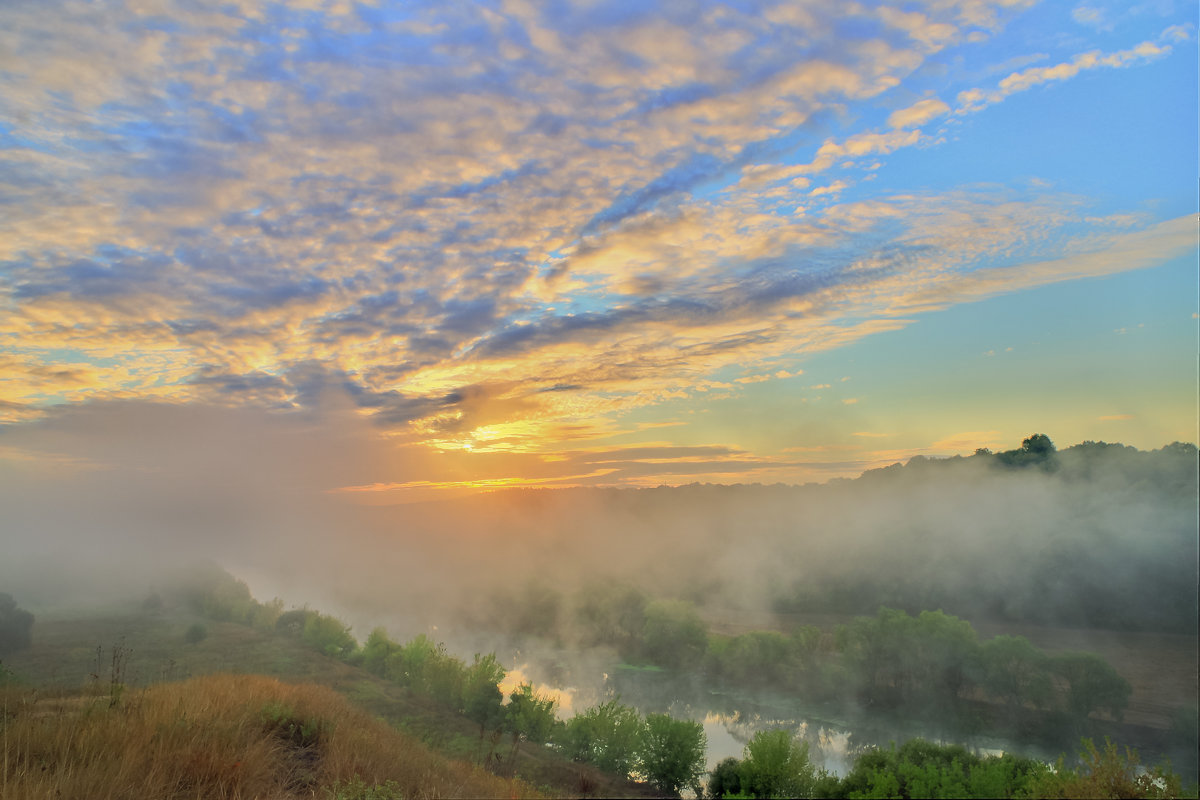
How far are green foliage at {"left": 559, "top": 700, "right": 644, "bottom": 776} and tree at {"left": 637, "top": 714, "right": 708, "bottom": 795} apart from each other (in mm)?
1155

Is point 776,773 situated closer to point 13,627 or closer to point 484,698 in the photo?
point 484,698

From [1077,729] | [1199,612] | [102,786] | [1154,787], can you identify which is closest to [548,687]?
[1077,729]

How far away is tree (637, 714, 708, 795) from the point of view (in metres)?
44.6

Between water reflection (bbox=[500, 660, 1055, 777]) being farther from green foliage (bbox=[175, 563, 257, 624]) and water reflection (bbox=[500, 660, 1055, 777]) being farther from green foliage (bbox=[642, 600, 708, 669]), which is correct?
green foliage (bbox=[175, 563, 257, 624])

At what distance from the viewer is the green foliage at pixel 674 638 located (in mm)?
94000

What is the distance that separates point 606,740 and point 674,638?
169 feet

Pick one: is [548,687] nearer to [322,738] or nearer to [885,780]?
[885,780]

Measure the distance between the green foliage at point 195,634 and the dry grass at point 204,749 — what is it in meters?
49.1


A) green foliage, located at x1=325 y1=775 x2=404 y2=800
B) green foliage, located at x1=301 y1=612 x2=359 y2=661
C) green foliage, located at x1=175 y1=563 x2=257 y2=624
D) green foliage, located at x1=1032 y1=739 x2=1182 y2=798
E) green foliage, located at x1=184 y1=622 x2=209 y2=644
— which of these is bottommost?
green foliage, located at x1=301 y1=612 x2=359 y2=661

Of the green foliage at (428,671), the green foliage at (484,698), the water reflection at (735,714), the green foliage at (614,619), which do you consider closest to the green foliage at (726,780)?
the water reflection at (735,714)

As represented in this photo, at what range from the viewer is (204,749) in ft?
28.6

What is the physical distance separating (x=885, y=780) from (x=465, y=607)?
13059 centimetres

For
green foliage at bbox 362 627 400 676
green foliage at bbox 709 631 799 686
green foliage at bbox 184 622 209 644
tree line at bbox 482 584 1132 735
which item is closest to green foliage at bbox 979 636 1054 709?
tree line at bbox 482 584 1132 735

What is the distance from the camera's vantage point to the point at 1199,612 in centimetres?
8606
